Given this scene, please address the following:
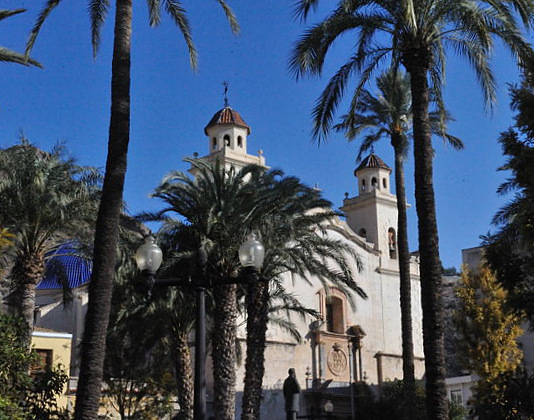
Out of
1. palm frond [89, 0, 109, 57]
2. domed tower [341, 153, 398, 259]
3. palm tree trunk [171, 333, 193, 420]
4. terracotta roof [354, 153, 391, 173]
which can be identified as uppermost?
terracotta roof [354, 153, 391, 173]

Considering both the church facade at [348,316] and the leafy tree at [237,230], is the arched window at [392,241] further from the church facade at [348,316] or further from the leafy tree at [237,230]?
the leafy tree at [237,230]

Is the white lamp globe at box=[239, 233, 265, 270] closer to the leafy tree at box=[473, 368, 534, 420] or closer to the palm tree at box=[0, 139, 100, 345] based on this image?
the leafy tree at box=[473, 368, 534, 420]

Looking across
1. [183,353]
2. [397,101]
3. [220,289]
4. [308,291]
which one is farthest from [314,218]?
[308,291]

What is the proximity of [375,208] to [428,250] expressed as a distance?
104 ft

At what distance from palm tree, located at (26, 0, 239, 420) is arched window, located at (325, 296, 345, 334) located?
29.6m

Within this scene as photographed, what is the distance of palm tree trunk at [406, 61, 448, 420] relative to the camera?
45.8ft

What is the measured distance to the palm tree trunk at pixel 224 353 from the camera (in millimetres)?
22656

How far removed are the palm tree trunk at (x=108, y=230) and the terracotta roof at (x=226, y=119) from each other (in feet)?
Answer: 84.0

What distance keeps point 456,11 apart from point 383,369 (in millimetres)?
29464

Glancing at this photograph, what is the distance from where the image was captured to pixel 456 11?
16312 millimetres

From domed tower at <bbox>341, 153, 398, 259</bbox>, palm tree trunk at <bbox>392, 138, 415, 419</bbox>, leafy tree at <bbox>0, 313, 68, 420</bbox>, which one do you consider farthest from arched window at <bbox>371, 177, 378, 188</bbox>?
leafy tree at <bbox>0, 313, 68, 420</bbox>

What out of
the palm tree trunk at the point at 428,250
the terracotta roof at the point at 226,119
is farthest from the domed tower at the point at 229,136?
the palm tree trunk at the point at 428,250

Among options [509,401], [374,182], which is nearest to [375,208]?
[374,182]

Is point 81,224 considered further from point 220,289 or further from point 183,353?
point 183,353
